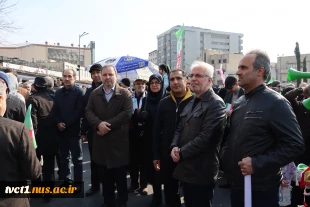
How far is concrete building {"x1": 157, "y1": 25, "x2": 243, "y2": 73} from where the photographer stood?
349 ft

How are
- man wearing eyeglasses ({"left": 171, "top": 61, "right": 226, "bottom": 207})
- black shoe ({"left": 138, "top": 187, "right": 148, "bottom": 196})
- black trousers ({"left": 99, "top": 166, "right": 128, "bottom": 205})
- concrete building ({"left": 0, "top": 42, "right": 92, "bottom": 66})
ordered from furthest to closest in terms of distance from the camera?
concrete building ({"left": 0, "top": 42, "right": 92, "bottom": 66}) → black shoe ({"left": 138, "top": 187, "right": 148, "bottom": 196}) → black trousers ({"left": 99, "top": 166, "right": 128, "bottom": 205}) → man wearing eyeglasses ({"left": 171, "top": 61, "right": 226, "bottom": 207})

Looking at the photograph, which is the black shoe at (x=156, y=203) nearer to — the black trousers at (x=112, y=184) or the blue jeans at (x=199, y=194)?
the black trousers at (x=112, y=184)

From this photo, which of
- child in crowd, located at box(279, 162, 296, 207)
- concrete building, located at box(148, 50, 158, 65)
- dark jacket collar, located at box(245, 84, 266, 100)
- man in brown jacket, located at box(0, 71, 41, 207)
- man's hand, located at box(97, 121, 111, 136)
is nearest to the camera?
man in brown jacket, located at box(0, 71, 41, 207)

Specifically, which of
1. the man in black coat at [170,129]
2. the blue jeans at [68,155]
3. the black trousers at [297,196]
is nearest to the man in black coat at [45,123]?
the blue jeans at [68,155]

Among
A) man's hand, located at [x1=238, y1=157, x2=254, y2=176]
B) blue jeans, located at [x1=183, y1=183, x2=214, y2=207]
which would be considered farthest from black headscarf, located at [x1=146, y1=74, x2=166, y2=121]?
man's hand, located at [x1=238, y1=157, x2=254, y2=176]

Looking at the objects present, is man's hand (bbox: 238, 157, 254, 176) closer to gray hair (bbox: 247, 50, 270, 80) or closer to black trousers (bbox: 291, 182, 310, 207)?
gray hair (bbox: 247, 50, 270, 80)

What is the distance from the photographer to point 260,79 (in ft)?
7.58

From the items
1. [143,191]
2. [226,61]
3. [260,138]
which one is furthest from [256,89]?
[226,61]

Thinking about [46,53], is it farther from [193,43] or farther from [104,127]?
[104,127]

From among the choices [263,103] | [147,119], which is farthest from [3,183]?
[147,119]

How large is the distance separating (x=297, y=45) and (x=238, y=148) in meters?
37.0

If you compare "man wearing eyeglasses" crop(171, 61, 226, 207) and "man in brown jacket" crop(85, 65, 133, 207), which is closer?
"man wearing eyeglasses" crop(171, 61, 226, 207)

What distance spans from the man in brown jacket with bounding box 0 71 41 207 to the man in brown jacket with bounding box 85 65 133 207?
180cm

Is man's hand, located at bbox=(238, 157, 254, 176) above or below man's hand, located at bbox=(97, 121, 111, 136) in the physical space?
below
